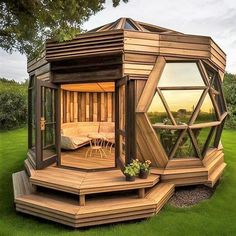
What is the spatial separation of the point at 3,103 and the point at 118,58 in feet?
46.6

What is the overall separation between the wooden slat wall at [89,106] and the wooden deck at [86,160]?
2.61 metres

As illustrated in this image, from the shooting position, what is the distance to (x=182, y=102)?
6.25 meters

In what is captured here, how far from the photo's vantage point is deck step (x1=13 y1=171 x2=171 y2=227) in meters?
4.78

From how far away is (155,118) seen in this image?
20.0 ft

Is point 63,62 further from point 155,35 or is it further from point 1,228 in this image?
point 1,228

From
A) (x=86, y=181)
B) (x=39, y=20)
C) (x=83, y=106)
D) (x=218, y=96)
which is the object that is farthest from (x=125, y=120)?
(x=83, y=106)

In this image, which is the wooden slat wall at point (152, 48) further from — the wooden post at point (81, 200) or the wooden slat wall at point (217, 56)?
the wooden post at point (81, 200)

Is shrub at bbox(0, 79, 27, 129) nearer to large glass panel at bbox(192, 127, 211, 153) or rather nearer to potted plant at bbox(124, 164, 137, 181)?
large glass panel at bbox(192, 127, 211, 153)

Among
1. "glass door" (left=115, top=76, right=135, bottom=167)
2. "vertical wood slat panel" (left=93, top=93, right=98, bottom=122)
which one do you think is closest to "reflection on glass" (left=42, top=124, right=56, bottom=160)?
"glass door" (left=115, top=76, right=135, bottom=167)

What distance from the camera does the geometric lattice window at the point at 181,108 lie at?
20.1 feet

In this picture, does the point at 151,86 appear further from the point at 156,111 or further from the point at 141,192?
the point at 141,192

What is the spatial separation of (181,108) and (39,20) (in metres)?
3.48

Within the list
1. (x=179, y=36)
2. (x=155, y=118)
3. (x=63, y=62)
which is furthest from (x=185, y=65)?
(x=63, y=62)

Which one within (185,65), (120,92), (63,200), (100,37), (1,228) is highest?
(100,37)
